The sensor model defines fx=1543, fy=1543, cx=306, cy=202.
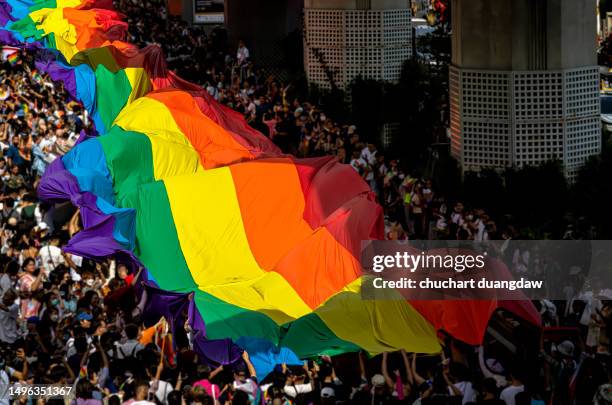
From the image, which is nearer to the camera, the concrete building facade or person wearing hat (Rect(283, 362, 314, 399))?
person wearing hat (Rect(283, 362, 314, 399))

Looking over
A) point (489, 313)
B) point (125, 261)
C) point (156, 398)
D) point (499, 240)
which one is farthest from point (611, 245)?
point (156, 398)

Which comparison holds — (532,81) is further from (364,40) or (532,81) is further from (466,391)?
(466,391)

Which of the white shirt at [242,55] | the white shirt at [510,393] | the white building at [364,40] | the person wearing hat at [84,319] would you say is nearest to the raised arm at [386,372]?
the white shirt at [510,393]

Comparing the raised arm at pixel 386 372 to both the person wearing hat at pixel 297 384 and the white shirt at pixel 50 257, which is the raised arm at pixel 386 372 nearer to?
the person wearing hat at pixel 297 384

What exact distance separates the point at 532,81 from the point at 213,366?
1118cm

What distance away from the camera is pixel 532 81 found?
23.9m

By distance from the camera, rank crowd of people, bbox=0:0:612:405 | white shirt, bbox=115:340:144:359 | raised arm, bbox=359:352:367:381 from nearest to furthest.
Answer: crowd of people, bbox=0:0:612:405 < raised arm, bbox=359:352:367:381 < white shirt, bbox=115:340:144:359

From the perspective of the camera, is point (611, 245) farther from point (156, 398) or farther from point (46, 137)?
point (46, 137)

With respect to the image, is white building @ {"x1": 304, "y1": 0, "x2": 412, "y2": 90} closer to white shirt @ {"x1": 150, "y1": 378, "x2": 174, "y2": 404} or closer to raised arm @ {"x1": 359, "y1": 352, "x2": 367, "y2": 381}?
raised arm @ {"x1": 359, "y1": 352, "x2": 367, "y2": 381}

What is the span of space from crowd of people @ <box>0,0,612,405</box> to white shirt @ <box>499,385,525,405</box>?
0.01 meters

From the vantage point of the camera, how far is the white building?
33.5 meters

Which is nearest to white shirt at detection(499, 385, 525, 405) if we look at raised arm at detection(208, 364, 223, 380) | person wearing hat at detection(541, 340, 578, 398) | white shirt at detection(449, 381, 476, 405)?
white shirt at detection(449, 381, 476, 405)

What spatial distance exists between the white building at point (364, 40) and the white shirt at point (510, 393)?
70.2 feet

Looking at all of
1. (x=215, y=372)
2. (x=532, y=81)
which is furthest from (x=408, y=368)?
(x=532, y=81)
